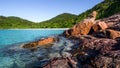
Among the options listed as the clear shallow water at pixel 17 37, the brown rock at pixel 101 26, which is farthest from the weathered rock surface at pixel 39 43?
the clear shallow water at pixel 17 37

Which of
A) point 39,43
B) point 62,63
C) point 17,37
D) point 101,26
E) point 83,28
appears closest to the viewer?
point 62,63

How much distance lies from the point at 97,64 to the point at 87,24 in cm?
3247

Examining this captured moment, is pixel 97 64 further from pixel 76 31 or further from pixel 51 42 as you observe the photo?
pixel 76 31

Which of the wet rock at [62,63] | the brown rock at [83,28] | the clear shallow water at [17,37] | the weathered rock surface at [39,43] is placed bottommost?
the clear shallow water at [17,37]

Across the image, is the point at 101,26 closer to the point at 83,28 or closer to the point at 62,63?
the point at 83,28

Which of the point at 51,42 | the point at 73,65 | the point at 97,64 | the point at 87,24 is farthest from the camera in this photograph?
the point at 87,24

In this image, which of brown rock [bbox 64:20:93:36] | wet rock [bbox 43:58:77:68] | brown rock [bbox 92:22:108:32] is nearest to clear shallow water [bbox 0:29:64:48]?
brown rock [bbox 64:20:93:36]

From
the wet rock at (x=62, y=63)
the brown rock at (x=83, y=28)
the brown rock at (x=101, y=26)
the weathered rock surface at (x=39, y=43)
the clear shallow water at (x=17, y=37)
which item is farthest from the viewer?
the clear shallow water at (x=17, y=37)

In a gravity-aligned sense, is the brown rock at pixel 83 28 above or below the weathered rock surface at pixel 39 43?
above

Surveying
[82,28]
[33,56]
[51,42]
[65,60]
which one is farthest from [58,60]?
[82,28]

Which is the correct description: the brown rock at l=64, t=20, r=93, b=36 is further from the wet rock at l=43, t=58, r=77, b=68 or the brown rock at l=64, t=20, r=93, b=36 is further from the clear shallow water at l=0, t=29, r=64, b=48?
the wet rock at l=43, t=58, r=77, b=68

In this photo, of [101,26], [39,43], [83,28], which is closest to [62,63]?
[39,43]

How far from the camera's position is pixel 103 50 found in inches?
950

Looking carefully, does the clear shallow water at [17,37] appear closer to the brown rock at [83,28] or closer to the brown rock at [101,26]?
the brown rock at [83,28]
